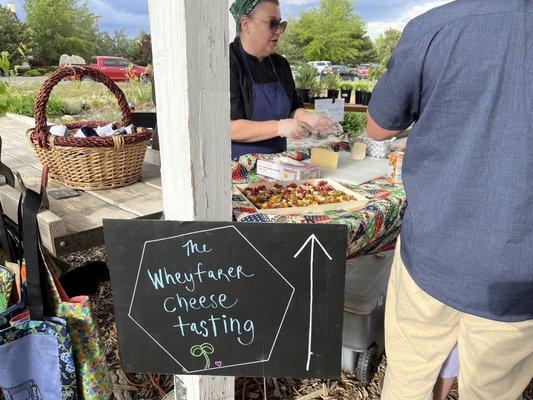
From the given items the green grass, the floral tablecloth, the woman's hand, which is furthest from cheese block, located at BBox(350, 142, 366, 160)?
the green grass

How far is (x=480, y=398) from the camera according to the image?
116 centimetres

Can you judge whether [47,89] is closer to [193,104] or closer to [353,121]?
[193,104]

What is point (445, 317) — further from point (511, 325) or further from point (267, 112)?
point (267, 112)

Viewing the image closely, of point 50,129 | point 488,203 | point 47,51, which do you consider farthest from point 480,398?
point 47,51

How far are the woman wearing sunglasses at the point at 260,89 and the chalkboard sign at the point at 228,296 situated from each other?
1.06 meters

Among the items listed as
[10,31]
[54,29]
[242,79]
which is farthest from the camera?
[54,29]

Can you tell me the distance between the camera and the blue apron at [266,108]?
2219 millimetres

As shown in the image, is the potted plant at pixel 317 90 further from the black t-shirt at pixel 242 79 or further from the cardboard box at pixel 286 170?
the cardboard box at pixel 286 170

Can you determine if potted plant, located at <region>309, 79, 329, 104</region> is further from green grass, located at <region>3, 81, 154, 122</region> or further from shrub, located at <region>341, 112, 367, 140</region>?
green grass, located at <region>3, 81, 154, 122</region>

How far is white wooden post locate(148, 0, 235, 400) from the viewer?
90cm

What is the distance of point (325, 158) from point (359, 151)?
28cm

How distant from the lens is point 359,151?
225 centimetres

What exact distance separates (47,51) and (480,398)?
42190 millimetres

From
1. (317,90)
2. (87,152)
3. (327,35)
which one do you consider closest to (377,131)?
(87,152)
